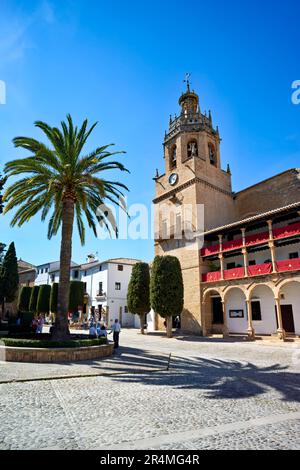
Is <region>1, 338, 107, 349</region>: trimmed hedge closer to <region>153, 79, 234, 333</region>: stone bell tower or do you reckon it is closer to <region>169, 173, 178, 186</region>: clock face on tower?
<region>153, 79, 234, 333</region>: stone bell tower

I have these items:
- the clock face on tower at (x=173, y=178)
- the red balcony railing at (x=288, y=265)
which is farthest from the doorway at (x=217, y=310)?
Answer: the clock face on tower at (x=173, y=178)

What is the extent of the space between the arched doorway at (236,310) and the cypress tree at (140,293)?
8249 millimetres

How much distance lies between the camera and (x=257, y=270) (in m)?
23.8

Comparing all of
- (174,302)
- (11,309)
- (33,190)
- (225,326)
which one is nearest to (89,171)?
(33,190)

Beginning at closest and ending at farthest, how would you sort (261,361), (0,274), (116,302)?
(261,361) < (0,274) < (116,302)

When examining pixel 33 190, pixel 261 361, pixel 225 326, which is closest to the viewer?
pixel 261 361

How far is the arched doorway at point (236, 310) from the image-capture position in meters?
26.6

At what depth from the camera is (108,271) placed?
43375 millimetres

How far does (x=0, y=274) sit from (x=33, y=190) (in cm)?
2077

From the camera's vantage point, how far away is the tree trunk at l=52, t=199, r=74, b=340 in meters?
13.8

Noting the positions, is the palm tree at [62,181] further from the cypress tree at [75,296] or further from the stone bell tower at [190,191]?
the cypress tree at [75,296]

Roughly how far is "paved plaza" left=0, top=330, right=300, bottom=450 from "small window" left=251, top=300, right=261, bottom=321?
15515mm
